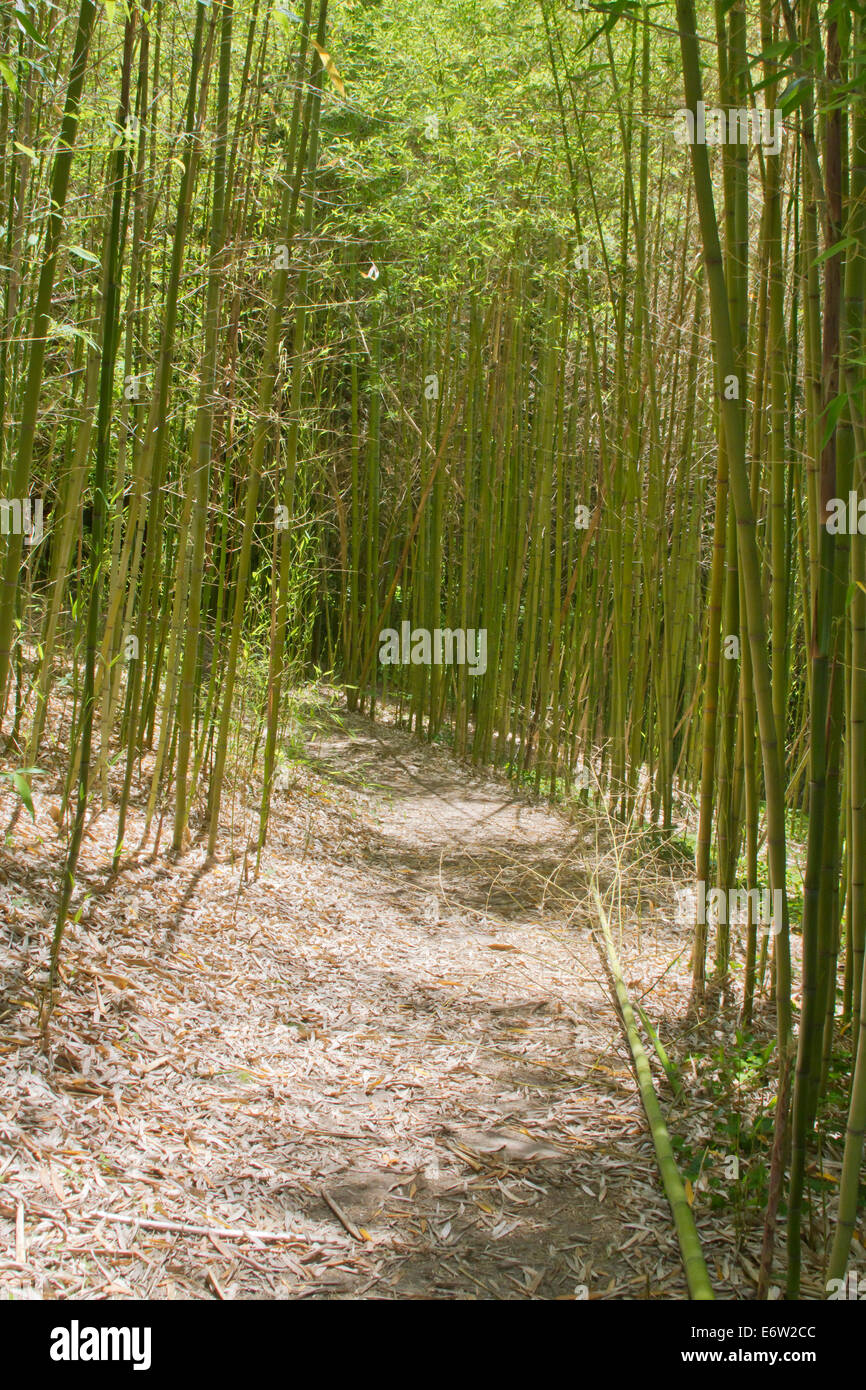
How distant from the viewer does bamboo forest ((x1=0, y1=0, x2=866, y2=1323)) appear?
1.34m

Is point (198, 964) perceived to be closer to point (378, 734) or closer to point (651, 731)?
point (651, 731)

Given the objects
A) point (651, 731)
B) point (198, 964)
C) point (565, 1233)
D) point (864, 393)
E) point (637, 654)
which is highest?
point (864, 393)

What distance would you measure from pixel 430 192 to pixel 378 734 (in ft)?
9.21

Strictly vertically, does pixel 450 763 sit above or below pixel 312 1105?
above

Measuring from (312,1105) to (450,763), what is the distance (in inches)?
137

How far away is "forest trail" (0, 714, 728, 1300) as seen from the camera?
54.9 inches

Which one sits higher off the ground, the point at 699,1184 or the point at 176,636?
the point at 176,636

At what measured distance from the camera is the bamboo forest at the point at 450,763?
1.34 m

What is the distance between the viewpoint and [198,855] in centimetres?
290

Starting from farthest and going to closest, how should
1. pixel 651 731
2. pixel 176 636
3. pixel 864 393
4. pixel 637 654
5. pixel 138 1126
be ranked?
pixel 651 731 < pixel 637 654 < pixel 176 636 < pixel 138 1126 < pixel 864 393

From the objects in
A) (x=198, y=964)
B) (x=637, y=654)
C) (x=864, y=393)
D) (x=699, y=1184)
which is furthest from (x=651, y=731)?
(x=864, y=393)

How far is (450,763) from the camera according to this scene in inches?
207

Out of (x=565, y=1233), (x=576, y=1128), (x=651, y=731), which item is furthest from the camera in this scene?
(x=651, y=731)

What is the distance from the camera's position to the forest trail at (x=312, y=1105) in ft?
4.58
